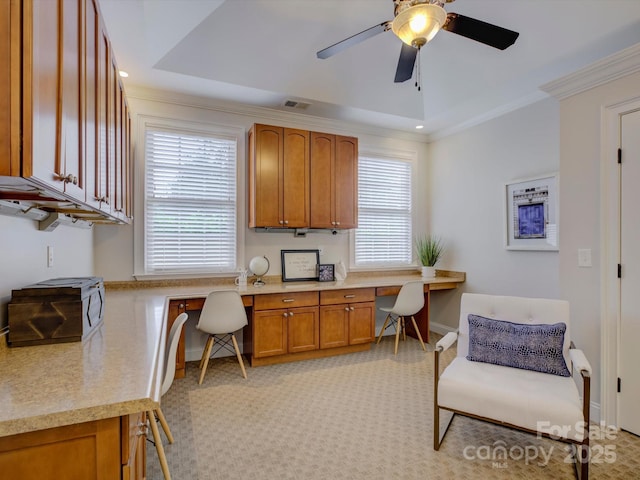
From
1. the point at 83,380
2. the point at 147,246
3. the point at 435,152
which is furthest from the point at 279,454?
the point at 435,152

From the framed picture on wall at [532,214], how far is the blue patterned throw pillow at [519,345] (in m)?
1.56

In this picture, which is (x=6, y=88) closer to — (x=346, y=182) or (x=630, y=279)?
(x=630, y=279)

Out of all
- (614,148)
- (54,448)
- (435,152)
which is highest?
(435,152)

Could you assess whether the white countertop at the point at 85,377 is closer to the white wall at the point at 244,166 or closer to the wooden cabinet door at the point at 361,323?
the white wall at the point at 244,166

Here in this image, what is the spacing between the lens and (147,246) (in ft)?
11.7

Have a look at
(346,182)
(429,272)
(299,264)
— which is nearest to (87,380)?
(299,264)

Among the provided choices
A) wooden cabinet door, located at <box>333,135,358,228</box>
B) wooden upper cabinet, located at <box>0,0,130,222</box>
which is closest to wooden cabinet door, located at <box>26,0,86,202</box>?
wooden upper cabinet, located at <box>0,0,130,222</box>

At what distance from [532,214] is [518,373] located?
2.12 m

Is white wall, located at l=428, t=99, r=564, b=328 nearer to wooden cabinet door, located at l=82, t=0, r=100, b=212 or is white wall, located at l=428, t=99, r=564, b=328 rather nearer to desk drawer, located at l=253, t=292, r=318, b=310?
desk drawer, located at l=253, t=292, r=318, b=310

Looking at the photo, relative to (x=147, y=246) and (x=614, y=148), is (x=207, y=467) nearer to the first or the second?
(x=147, y=246)

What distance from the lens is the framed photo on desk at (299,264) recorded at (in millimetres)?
4145

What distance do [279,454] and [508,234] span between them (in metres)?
3.32

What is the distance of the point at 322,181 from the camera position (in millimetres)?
4031

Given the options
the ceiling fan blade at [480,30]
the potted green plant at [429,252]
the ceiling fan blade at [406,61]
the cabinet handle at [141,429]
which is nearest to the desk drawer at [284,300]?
the potted green plant at [429,252]
